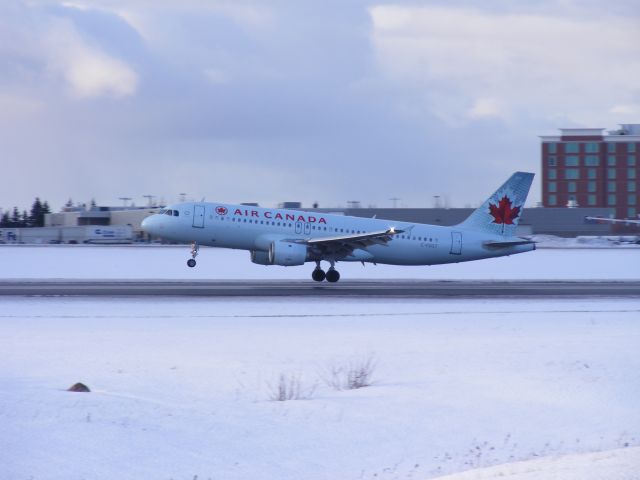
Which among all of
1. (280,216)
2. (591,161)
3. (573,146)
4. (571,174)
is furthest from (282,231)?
(591,161)

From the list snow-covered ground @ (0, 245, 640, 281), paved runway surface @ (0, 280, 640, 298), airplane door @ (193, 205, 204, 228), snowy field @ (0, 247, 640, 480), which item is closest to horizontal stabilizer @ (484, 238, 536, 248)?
paved runway surface @ (0, 280, 640, 298)

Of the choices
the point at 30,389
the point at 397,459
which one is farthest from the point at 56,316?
the point at 397,459

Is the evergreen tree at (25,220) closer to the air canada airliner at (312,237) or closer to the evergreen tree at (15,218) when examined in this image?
the evergreen tree at (15,218)

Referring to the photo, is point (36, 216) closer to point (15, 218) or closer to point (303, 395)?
point (15, 218)

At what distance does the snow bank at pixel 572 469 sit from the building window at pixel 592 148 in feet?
371

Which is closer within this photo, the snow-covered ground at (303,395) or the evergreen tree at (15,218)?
→ the snow-covered ground at (303,395)

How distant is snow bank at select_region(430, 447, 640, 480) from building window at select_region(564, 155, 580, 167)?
4445 inches

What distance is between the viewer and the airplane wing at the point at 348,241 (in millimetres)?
36625

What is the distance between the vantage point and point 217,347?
1889 cm

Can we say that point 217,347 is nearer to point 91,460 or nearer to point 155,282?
point 91,460

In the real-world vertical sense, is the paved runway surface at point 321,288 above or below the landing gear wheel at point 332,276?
below

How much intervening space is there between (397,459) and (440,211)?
264 feet

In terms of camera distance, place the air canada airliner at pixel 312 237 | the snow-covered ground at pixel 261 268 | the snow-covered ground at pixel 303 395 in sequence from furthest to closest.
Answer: the snow-covered ground at pixel 261 268, the air canada airliner at pixel 312 237, the snow-covered ground at pixel 303 395

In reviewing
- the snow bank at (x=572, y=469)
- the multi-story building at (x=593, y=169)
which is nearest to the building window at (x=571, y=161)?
the multi-story building at (x=593, y=169)
